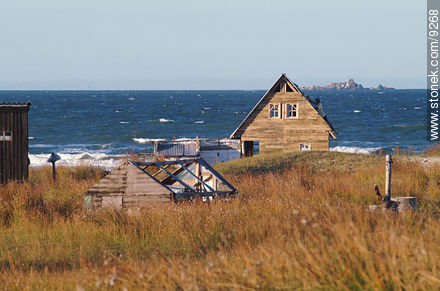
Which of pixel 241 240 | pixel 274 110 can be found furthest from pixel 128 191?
pixel 274 110

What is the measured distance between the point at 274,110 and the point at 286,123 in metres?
1.45

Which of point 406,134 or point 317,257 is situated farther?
point 406,134

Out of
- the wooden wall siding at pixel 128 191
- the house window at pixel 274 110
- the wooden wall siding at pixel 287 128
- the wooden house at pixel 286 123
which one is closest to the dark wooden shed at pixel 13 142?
the wooden wall siding at pixel 128 191

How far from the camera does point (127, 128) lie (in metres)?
83.9

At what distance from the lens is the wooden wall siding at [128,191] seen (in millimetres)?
12203

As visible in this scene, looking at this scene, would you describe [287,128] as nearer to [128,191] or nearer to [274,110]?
[274,110]

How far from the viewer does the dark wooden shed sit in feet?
69.7

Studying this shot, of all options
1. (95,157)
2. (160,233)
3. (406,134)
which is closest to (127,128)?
(95,157)

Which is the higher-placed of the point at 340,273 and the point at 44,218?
the point at 340,273

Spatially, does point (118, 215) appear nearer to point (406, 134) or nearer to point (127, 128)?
point (406, 134)

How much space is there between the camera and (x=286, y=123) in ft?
130

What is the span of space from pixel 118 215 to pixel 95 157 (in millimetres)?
45547

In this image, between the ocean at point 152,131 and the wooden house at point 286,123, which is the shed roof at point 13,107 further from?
the ocean at point 152,131

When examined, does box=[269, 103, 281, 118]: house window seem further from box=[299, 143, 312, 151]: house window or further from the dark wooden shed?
the dark wooden shed
